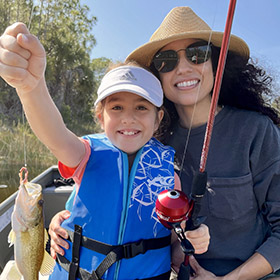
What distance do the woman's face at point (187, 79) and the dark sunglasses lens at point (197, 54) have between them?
2 centimetres

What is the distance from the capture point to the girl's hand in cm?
99

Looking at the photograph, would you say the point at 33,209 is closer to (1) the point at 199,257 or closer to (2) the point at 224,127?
(1) the point at 199,257

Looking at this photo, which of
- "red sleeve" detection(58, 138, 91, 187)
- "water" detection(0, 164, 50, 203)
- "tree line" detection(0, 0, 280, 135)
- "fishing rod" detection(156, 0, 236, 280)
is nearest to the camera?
"fishing rod" detection(156, 0, 236, 280)

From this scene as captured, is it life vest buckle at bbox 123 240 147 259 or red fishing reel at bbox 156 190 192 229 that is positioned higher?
red fishing reel at bbox 156 190 192 229

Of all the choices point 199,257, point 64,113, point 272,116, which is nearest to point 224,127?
point 272,116

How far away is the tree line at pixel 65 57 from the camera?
58.4ft

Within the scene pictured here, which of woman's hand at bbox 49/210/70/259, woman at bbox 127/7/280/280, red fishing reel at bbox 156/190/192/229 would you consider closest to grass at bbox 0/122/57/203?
woman's hand at bbox 49/210/70/259

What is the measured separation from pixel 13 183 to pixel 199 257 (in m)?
4.91

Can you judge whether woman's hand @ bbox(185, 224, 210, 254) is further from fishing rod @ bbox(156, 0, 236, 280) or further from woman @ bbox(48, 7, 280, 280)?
woman @ bbox(48, 7, 280, 280)

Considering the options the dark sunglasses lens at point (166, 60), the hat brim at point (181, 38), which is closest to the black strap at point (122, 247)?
the dark sunglasses lens at point (166, 60)

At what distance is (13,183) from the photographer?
5.67 meters

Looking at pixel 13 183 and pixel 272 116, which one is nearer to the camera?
pixel 272 116

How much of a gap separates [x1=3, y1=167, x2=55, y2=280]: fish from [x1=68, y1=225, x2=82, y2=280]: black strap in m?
0.20

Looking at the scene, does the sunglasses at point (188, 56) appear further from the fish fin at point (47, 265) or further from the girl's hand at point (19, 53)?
the fish fin at point (47, 265)
